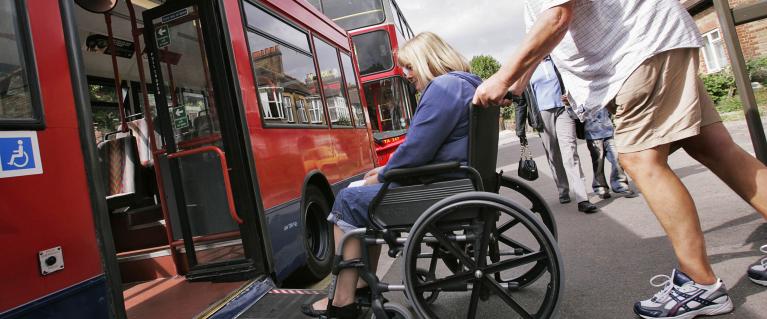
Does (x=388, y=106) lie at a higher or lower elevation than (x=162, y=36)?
higher

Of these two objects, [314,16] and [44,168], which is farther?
[314,16]

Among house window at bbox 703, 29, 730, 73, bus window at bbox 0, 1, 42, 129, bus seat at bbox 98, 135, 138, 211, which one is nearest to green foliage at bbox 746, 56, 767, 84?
house window at bbox 703, 29, 730, 73

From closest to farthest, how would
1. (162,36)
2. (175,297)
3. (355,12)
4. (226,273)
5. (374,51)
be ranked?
(175,297)
(226,273)
(162,36)
(355,12)
(374,51)

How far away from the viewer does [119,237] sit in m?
4.36

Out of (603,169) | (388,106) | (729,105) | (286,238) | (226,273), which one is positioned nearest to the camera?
(226,273)

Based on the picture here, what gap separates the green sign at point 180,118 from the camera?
3.62 meters

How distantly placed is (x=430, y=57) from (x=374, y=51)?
25.6 feet

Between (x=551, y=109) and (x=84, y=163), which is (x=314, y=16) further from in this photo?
(x=84, y=163)

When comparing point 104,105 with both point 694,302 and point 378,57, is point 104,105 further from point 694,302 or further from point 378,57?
point 378,57

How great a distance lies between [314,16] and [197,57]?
2.06 m

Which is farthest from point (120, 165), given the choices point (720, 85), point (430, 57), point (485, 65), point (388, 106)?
point (485, 65)

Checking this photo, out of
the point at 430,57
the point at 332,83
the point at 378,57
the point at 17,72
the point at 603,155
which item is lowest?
the point at 603,155

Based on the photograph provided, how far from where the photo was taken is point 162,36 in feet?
11.8

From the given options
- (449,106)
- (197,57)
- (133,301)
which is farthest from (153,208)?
(449,106)
